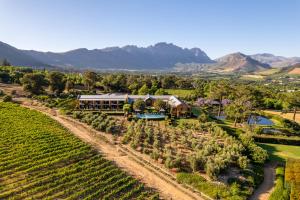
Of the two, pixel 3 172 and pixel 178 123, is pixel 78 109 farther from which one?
pixel 3 172

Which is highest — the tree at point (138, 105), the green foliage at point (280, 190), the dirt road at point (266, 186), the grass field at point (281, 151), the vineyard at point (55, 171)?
the tree at point (138, 105)

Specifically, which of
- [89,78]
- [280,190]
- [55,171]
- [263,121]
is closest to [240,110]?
[263,121]

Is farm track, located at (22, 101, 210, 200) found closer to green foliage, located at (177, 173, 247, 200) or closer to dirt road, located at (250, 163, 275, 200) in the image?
green foliage, located at (177, 173, 247, 200)

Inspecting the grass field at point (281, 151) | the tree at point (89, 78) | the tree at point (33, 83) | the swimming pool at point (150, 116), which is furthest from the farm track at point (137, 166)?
the tree at point (89, 78)

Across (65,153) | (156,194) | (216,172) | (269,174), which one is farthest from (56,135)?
(269,174)

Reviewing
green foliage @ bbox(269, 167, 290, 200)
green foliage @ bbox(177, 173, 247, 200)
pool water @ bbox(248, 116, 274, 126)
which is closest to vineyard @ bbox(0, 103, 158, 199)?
green foliage @ bbox(177, 173, 247, 200)

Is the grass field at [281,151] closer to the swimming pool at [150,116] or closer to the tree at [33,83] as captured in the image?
the swimming pool at [150,116]

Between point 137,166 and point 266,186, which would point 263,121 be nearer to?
point 266,186
